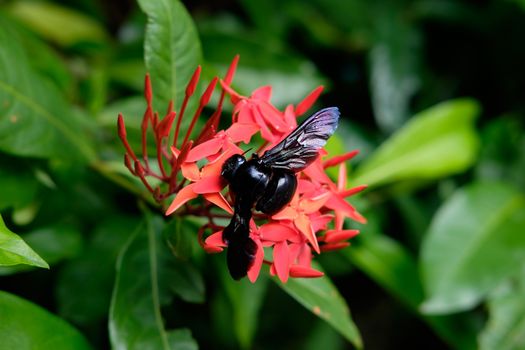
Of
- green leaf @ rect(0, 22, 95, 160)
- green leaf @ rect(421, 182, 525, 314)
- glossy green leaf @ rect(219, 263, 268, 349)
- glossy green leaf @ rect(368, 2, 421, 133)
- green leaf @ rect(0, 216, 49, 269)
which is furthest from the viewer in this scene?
glossy green leaf @ rect(368, 2, 421, 133)

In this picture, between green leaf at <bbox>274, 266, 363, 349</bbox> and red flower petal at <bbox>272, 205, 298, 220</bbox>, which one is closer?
red flower petal at <bbox>272, 205, 298, 220</bbox>

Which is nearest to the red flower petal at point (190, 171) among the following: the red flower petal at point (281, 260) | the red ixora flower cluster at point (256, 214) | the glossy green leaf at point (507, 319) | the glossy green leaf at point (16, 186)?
the red ixora flower cluster at point (256, 214)

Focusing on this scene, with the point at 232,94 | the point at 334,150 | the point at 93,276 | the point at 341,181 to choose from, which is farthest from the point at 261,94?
the point at 93,276

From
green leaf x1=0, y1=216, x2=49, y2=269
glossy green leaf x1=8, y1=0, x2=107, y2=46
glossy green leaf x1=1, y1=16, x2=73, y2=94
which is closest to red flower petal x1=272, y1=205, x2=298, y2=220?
green leaf x1=0, y1=216, x2=49, y2=269

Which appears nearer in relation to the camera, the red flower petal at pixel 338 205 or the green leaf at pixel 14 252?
the green leaf at pixel 14 252

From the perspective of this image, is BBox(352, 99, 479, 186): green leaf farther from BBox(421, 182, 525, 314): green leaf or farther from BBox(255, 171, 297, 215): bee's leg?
BBox(255, 171, 297, 215): bee's leg

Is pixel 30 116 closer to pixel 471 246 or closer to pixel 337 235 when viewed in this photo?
pixel 337 235

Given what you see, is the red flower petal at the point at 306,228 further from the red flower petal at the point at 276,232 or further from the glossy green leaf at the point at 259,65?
the glossy green leaf at the point at 259,65
